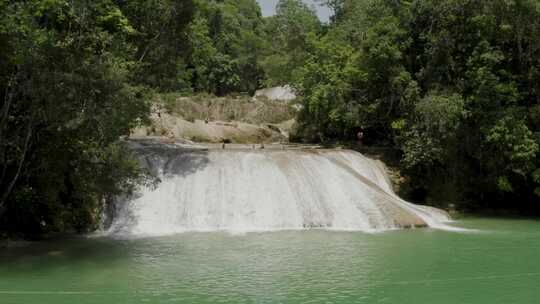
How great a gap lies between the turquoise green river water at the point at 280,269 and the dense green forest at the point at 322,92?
6.90 ft

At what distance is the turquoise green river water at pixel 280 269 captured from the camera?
1292 centimetres

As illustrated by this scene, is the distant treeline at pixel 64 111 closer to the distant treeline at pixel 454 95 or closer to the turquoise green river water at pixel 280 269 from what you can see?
the turquoise green river water at pixel 280 269

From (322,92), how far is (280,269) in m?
17.1

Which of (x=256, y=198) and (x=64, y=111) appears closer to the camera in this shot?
(x=64, y=111)

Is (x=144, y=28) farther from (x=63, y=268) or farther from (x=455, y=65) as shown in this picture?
(x=455, y=65)

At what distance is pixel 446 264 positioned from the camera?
15984 mm

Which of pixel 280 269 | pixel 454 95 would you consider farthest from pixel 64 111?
pixel 454 95

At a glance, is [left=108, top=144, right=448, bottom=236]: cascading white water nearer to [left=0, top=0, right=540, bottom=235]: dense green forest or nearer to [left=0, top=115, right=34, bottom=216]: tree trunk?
[left=0, top=0, right=540, bottom=235]: dense green forest

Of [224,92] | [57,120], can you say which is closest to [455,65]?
[57,120]

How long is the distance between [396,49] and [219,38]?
48489mm

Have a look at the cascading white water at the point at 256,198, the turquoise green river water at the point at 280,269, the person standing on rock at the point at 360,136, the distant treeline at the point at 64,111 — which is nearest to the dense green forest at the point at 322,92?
the distant treeline at the point at 64,111

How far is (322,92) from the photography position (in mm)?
31141

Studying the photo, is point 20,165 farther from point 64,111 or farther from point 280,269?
point 280,269

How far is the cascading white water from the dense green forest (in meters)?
1.87
